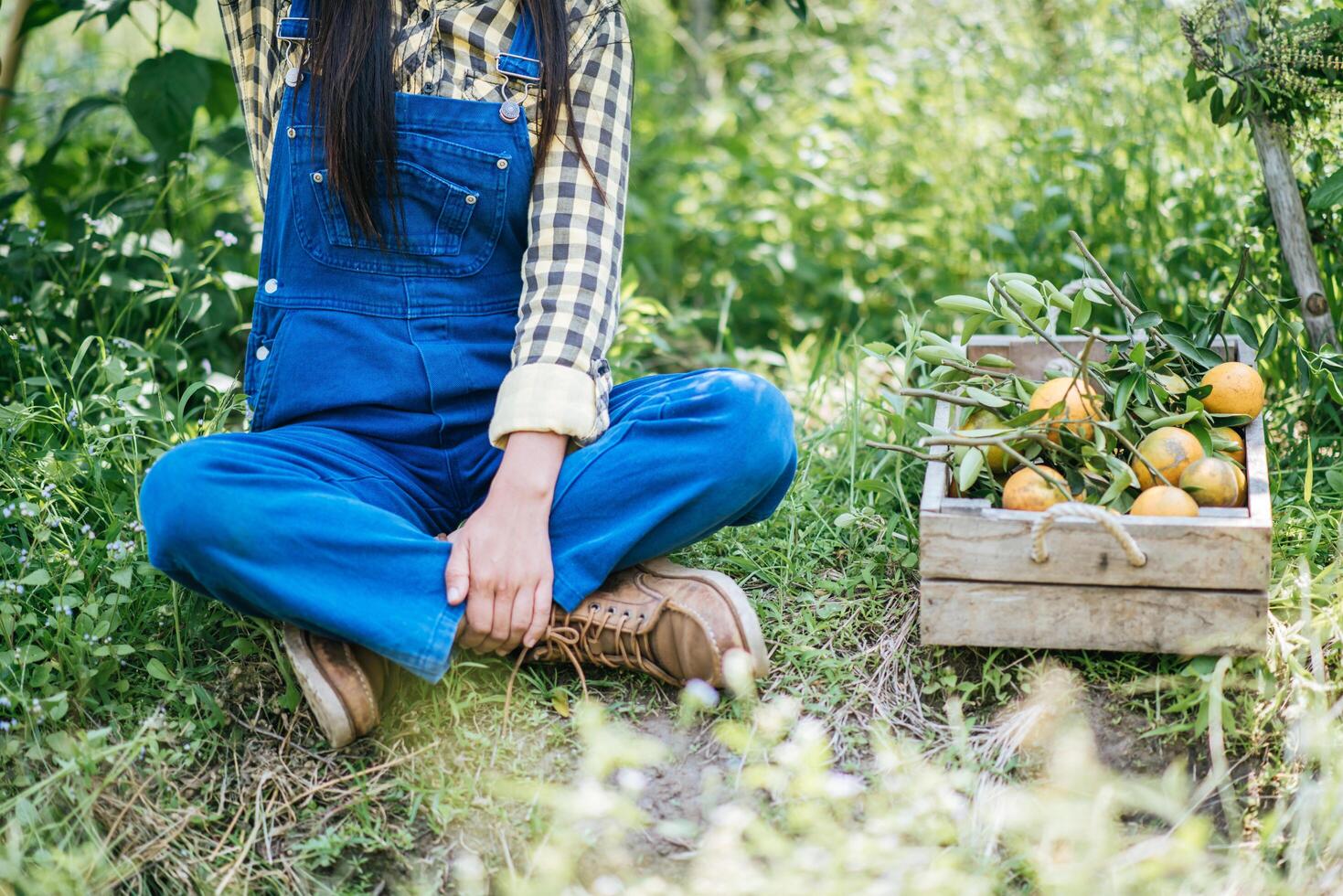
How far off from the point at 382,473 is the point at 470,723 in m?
0.41

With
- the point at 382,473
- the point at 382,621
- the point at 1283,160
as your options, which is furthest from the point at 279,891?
the point at 1283,160

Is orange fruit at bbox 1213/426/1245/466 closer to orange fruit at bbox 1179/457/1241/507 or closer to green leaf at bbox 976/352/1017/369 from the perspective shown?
orange fruit at bbox 1179/457/1241/507

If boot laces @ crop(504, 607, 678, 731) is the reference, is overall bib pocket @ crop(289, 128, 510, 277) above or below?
above

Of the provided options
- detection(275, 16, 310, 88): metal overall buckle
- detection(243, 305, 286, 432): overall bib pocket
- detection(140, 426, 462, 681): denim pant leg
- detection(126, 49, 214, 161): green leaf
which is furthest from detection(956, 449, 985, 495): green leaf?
detection(126, 49, 214, 161): green leaf

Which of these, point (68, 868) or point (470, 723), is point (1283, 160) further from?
point (68, 868)

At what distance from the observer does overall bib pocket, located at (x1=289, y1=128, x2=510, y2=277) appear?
6.05ft

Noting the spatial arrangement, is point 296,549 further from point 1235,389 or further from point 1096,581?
point 1235,389

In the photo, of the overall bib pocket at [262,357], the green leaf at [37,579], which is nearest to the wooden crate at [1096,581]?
the overall bib pocket at [262,357]

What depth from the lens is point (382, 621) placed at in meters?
1.68

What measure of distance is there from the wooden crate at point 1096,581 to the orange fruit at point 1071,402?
0.23m

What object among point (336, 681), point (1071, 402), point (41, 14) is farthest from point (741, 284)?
point (336, 681)

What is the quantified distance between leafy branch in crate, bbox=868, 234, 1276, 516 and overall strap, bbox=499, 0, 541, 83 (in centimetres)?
76

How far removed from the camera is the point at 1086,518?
5.57 feet

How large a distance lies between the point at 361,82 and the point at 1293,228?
1.75 metres
